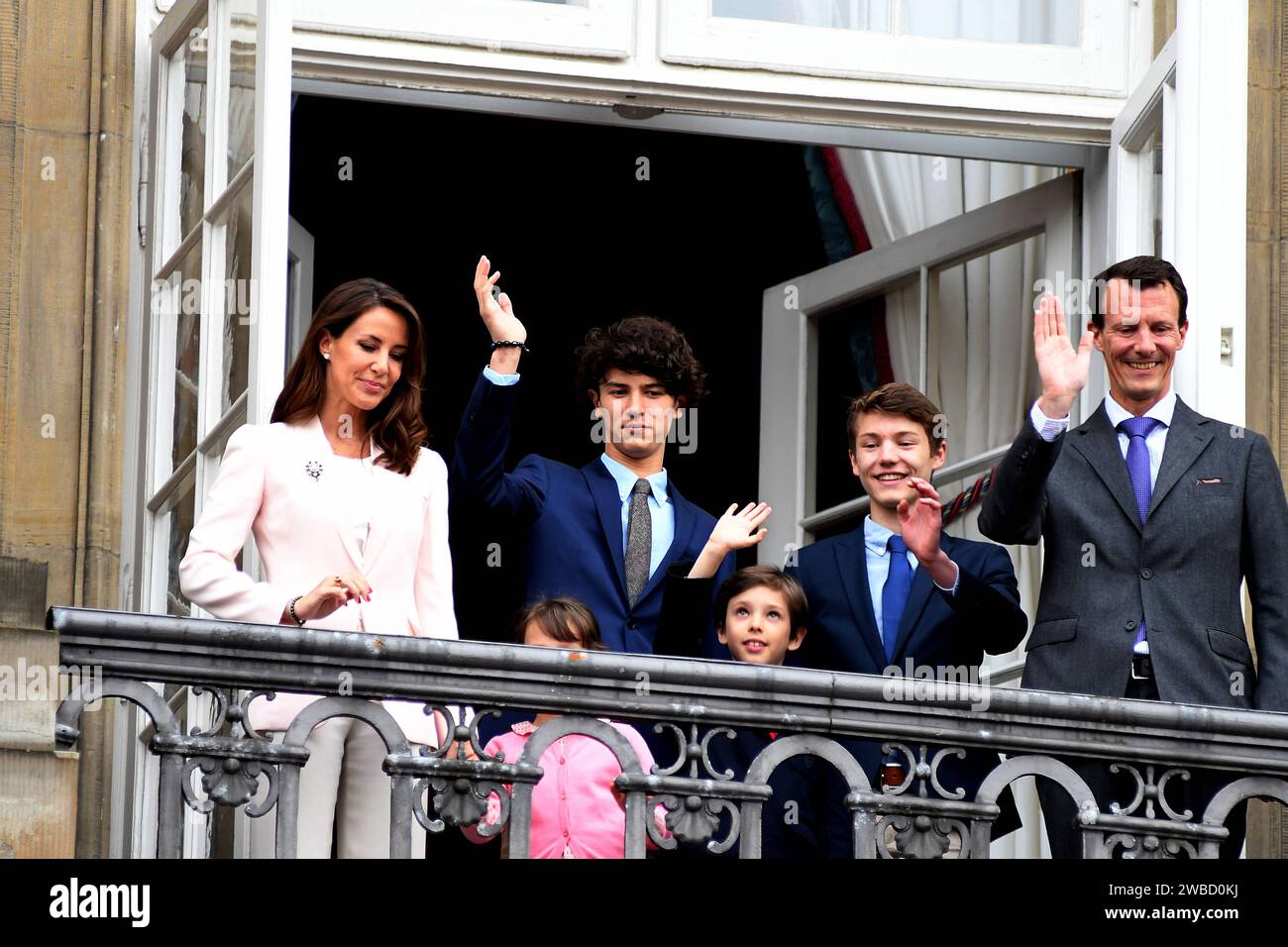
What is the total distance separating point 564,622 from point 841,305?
2791 mm

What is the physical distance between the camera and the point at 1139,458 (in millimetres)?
5984

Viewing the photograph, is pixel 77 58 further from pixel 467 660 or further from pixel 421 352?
pixel 467 660

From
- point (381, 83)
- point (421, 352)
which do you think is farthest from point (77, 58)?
point (421, 352)

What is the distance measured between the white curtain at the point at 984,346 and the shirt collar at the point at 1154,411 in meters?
1.59

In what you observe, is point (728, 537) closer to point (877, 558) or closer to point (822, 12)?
point (877, 558)

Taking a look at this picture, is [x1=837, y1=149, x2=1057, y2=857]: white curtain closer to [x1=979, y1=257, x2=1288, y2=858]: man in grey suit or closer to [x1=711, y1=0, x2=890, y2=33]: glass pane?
[x1=711, y1=0, x2=890, y2=33]: glass pane

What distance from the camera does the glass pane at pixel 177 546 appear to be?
21.5 ft

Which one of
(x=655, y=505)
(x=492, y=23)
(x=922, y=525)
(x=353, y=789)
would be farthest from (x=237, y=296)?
(x=922, y=525)

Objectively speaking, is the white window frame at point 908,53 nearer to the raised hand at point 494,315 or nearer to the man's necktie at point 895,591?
the raised hand at point 494,315

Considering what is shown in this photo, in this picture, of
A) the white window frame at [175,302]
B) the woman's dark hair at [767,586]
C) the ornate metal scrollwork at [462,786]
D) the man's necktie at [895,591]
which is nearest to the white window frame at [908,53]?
the white window frame at [175,302]

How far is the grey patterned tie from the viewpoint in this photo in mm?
6160

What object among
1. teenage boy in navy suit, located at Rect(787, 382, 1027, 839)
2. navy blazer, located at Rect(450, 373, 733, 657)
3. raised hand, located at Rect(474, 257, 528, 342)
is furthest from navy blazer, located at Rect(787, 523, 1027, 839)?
raised hand, located at Rect(474, 257, 528, 342)

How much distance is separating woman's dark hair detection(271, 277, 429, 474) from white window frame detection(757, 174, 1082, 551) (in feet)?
8.23
